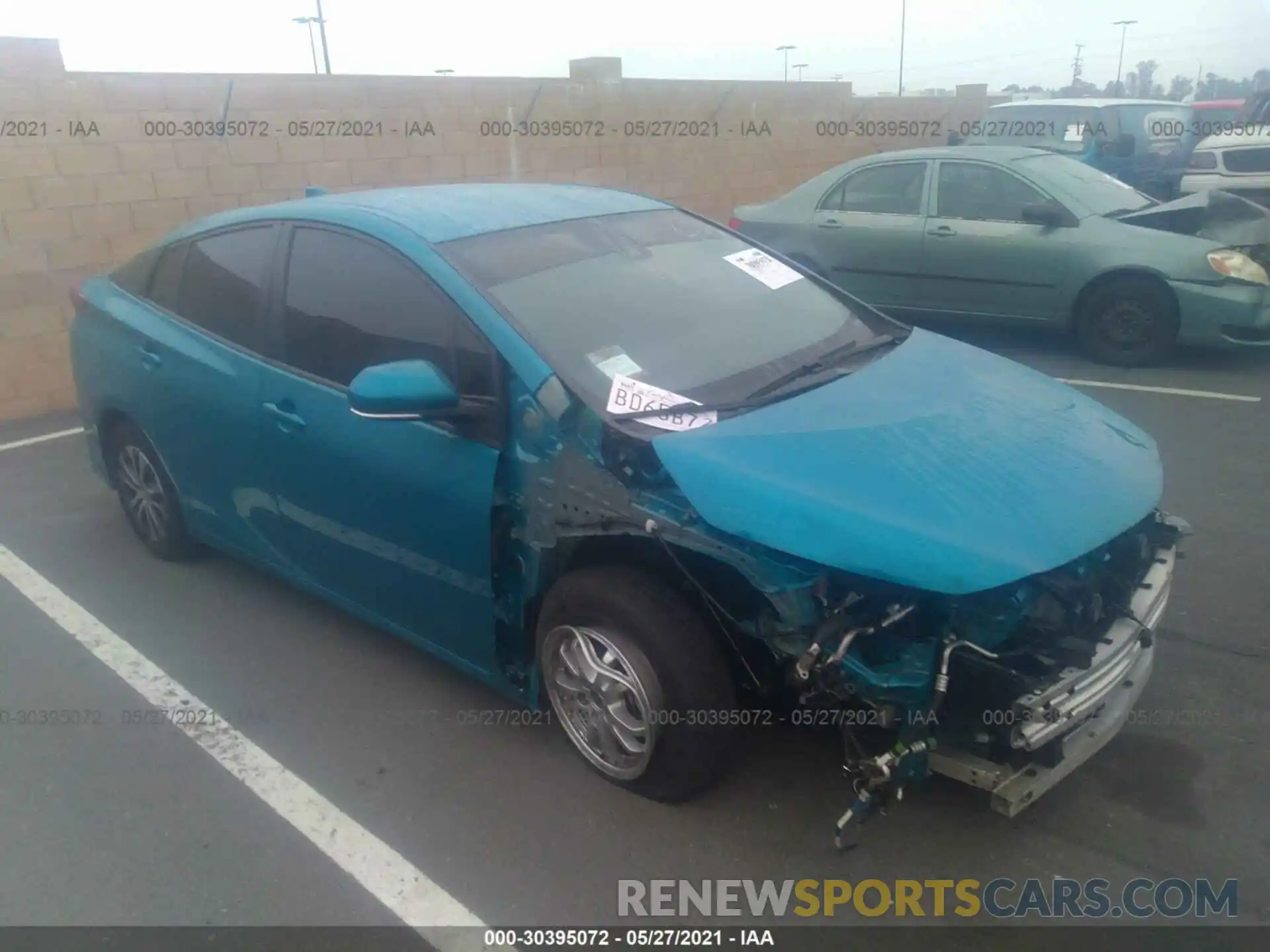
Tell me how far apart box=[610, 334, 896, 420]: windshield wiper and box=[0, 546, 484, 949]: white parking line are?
4.53ft

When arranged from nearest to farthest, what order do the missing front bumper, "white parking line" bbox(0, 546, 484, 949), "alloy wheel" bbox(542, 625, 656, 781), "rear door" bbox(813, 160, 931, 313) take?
the missing front bumper
"white parking line" bbox(0, 546, 484, 949)
"alloy wheel" bbox(542, 625, 656, 781)
"rear door" bbox(813, 160, 931, 313)

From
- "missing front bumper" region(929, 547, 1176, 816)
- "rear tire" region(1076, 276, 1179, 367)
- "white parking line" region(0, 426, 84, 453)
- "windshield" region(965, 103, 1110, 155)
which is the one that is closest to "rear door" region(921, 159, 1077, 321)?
"rear tire" region(1076, 276, 1179, 367)

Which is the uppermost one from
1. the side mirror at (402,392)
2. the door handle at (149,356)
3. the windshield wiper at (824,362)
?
the side mirror at (402,392)

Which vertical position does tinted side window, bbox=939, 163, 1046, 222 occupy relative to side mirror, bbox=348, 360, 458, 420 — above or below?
above

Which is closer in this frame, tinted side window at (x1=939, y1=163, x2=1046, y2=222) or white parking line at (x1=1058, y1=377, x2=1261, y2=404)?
white parking line at (x1=1058, y1=377, x2=1261, y2=404)

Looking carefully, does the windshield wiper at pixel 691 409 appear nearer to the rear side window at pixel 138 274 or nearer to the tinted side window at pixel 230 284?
the tinted side window at pixel 230 284

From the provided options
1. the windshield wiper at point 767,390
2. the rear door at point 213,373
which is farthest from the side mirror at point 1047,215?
the rear door at point 213,373

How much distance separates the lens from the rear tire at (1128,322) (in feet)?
23.3

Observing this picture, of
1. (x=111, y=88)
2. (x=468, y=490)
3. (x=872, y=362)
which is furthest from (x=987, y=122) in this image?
(x=468, y=490)

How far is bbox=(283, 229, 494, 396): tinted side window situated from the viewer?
316 cm

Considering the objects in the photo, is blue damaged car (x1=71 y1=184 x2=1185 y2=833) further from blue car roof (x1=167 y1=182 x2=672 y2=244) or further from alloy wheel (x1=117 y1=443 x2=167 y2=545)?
alloy wheel (x1=117 y1=443 x2=167 y2=545)

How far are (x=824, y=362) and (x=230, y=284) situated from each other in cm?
231

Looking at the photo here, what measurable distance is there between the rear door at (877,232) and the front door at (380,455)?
536cm

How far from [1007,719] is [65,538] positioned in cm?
454
